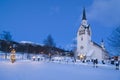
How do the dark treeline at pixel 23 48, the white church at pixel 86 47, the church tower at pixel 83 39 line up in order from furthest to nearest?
the church tower at pixel 83 39 → the white church at pixel 86 47 → the dark treeline at pixel 23 48

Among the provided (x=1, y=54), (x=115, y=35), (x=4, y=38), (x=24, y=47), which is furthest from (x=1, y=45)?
(x=115, y=35)

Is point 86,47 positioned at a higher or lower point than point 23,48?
higher

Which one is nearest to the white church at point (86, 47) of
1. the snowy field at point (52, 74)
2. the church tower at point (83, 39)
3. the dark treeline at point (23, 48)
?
the church tower at point (83, 39)

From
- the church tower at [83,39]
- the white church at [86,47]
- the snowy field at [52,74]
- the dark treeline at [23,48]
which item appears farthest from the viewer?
the church tower at [83,39]

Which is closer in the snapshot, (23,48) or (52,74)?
(52,74)

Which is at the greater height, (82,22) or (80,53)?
(82,22)

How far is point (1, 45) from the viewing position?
3056 inches

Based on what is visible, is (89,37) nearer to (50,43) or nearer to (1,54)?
(50,43)

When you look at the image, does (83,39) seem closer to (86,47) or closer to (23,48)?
(86,47)

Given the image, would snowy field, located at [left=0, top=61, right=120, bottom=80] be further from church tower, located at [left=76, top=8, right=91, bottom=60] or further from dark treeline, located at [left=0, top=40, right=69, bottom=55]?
church tower, located at [left=76, top=8, right=91, bottom=60]

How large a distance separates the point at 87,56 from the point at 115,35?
53.0m

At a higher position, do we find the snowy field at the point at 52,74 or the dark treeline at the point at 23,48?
the dark treeline at the point at 23,48

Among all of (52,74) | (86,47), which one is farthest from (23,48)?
(52,74)

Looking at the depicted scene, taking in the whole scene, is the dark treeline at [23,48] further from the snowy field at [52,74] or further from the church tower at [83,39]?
the snowy field at [52,74]
